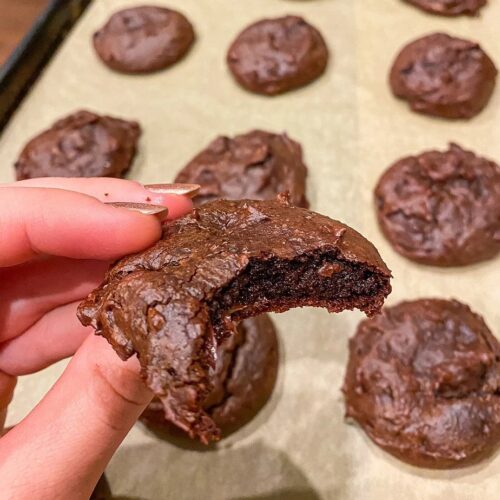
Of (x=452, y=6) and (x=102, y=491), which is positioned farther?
(x=452, y=6)

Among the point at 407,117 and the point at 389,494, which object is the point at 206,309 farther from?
the point at 407,117

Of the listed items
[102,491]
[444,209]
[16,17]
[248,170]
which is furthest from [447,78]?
[16,17]

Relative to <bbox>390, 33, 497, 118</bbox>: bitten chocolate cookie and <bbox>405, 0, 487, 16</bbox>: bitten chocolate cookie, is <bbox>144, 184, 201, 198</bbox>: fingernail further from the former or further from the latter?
<bbox>405, 0, 487, 16</bbox>: bitten chocolate cookie

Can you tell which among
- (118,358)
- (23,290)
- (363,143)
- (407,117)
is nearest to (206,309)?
(118,358)

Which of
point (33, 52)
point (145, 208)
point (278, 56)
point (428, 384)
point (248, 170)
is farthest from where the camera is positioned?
point (33, 52)

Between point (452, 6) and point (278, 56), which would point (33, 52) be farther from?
point (452, 6)

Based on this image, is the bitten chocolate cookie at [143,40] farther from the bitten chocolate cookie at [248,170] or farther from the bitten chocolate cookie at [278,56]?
the bitten chocolate cookie at [248,170]

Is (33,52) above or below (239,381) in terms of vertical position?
above
